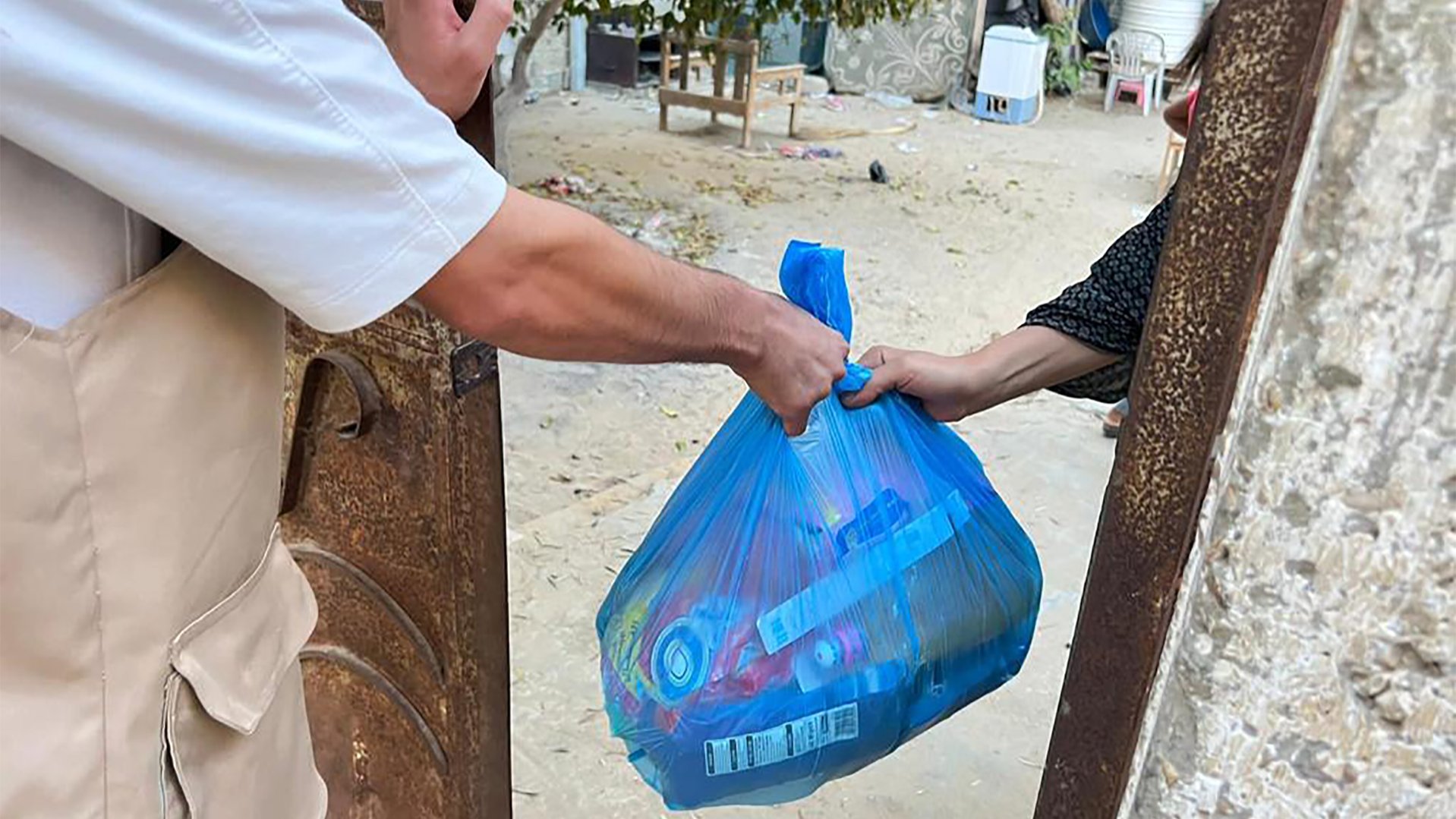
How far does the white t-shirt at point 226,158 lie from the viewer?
30.8 inches

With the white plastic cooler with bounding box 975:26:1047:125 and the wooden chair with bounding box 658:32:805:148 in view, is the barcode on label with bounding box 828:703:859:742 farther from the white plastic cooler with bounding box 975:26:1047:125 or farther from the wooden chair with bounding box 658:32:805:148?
the white plastic cooler with bounding box 975:26:1047:125

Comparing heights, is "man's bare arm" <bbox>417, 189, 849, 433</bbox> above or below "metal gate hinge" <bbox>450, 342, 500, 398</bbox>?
above

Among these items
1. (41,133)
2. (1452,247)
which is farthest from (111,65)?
(1452,247)

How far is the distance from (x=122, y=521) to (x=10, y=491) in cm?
10

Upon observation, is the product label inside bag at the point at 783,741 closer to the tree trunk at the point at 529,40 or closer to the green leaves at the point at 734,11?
the green leaves at the point at 734,11

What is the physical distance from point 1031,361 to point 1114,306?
0.13 m

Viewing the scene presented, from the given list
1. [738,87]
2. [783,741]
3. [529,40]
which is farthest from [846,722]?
[738,87]

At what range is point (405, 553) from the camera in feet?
5.37

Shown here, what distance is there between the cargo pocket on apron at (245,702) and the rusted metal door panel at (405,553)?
10.7 inches

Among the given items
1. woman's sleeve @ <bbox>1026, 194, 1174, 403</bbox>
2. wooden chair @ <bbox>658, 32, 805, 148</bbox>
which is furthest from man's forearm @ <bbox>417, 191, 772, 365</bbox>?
wooden chair @ <bbox>658, 32, 805, 148</bbox>

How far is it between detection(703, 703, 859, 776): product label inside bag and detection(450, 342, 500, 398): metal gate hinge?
506 mm

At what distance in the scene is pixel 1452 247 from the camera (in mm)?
756

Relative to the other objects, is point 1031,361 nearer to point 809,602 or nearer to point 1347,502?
point 809,602

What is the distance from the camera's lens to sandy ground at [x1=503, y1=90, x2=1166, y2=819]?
8.71 ft
